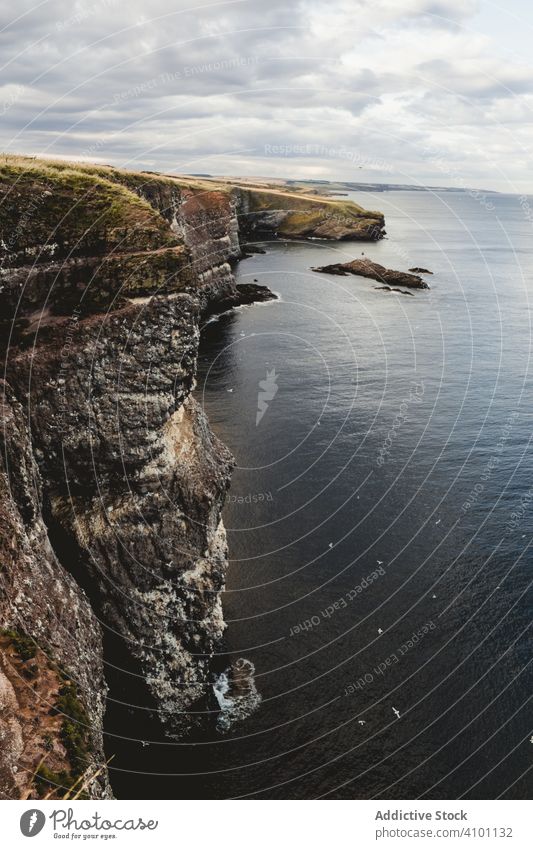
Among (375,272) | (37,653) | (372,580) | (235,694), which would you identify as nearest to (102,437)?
(37,653)

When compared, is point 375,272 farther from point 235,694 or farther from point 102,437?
point 102,437

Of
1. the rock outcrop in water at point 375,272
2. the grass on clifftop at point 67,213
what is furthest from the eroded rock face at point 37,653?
the rock outcrop in water at point 375,272

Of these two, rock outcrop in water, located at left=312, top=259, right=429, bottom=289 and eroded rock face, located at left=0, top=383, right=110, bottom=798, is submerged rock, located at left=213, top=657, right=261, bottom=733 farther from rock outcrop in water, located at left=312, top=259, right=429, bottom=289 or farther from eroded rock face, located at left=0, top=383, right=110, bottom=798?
rock outcrop in water, located at left=312, top=259, right=429, bottom=289

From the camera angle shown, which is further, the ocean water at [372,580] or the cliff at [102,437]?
the ocean water at [372,580]

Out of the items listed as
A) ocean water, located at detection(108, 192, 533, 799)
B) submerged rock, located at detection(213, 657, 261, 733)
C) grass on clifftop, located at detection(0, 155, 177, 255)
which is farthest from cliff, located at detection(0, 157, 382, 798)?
ocean water, located at detection(108, 192, 533, 799)

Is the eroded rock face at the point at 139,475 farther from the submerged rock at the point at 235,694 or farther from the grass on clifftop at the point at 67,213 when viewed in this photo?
the grass on clifftop at the point at 67,213
